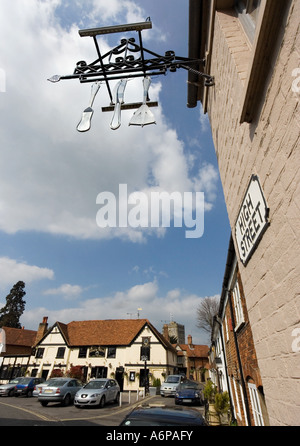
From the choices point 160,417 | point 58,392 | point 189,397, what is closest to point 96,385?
point 58,392

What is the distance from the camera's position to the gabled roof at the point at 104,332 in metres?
31.2

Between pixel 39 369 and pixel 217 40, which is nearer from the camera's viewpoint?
→ pixel 217 40

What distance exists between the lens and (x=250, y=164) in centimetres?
212

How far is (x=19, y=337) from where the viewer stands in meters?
35.8

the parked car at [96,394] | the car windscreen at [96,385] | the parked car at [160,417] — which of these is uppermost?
the parked car at [160,417]

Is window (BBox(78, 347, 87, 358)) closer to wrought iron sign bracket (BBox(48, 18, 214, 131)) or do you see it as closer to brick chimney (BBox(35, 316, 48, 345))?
brick chimney (BBox(35, 316, 48, 345))

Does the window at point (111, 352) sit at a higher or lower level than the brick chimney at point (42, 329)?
lower

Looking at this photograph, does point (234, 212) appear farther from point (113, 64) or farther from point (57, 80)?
point (57, 80)

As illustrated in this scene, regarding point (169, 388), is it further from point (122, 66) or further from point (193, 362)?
point (193, 362)

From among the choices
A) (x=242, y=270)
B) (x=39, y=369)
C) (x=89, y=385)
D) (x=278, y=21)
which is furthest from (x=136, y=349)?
(x=278, y=21)

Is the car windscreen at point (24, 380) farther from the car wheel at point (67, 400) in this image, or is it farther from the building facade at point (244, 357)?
the building facade at point (244, 357)

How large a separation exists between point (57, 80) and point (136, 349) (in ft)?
105

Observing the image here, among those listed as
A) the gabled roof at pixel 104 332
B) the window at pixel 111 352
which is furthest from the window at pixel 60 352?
the window at pixel 111 352

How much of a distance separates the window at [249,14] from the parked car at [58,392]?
18.7m
